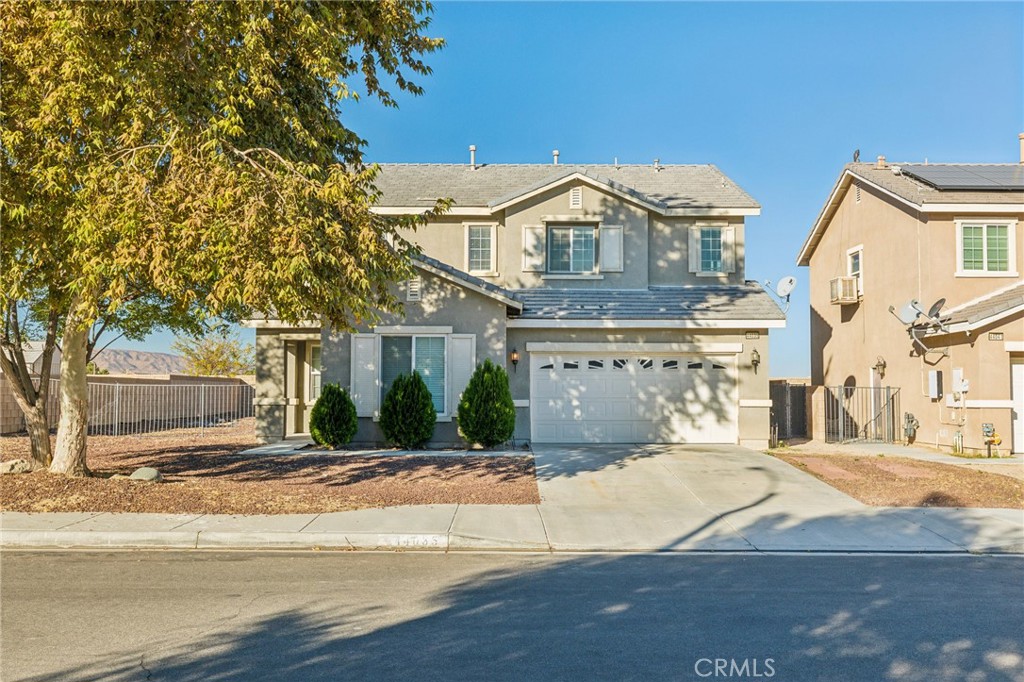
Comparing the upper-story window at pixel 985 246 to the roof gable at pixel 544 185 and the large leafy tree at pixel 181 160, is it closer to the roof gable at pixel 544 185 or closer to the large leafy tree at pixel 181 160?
the roof gable at pixel 544 185

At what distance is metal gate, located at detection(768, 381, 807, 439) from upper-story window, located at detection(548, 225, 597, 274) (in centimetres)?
662

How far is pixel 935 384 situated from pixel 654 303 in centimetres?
684

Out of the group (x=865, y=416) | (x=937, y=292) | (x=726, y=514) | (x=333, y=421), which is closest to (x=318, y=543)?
(x=726, y=514)

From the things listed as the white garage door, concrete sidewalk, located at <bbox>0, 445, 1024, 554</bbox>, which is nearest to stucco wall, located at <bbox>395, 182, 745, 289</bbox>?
the white garage door

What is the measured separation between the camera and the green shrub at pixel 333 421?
15852 millimetres

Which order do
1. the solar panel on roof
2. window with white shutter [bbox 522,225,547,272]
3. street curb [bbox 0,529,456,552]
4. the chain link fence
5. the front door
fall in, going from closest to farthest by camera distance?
street curb [bbox 0,529,456,552]
the front door
the solar panel on roof
window with white shutter [bbox 522,225,547,272]
the chain link fence

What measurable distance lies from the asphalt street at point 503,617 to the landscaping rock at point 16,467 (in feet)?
15.2

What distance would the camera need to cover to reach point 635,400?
1777cm

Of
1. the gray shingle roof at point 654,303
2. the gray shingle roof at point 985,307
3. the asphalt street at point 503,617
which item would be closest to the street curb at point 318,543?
the asphalt street at point 503,617

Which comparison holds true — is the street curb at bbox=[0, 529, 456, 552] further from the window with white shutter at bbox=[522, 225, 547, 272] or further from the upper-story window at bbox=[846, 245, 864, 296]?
the upper-story window at bbox=[846, 245, 864, 296]

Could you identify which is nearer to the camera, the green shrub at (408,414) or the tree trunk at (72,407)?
the tree trunk at (72,407)

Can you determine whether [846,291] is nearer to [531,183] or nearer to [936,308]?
[936,308]

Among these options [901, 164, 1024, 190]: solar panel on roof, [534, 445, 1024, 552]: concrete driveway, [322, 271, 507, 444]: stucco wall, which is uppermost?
[901, 164, 1024, 190]: solar panel on roof

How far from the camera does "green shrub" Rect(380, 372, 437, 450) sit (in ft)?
52.0
